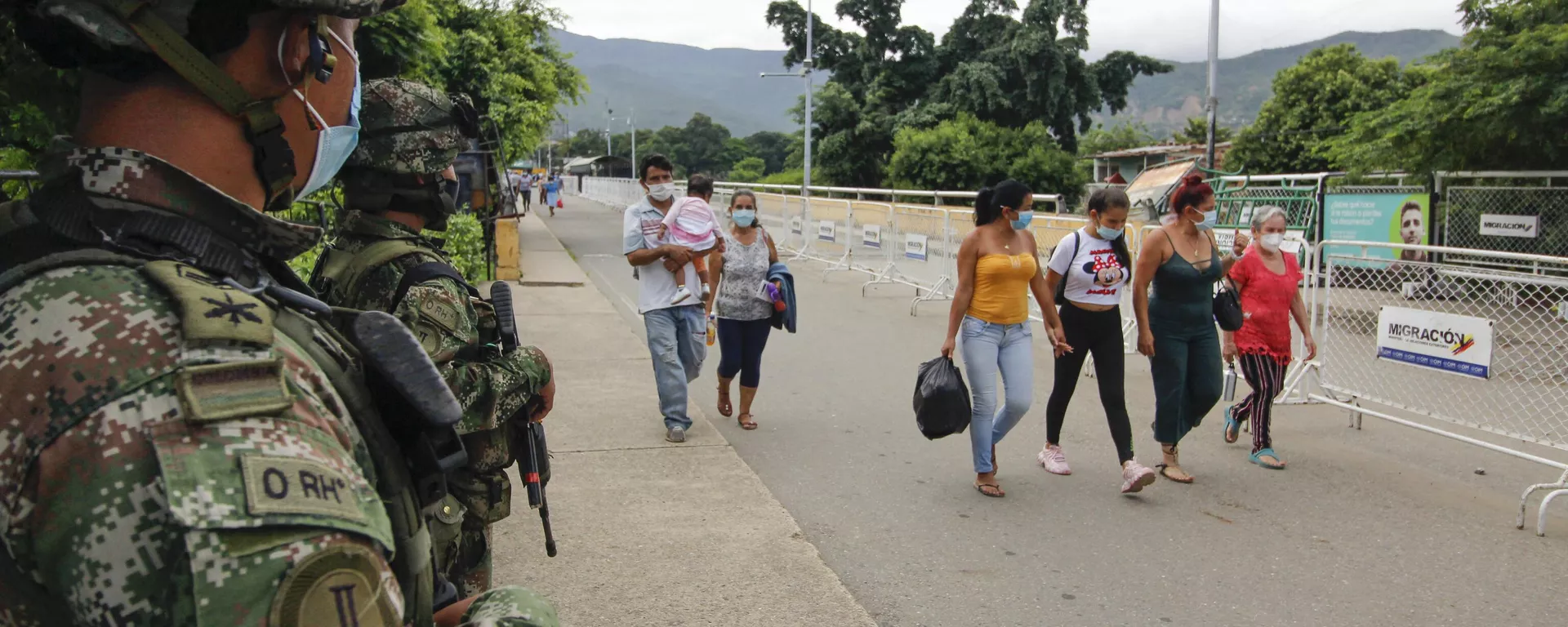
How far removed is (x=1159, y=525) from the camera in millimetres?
5168

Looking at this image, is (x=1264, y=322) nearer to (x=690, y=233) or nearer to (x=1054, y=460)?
(x=1054, y=460)

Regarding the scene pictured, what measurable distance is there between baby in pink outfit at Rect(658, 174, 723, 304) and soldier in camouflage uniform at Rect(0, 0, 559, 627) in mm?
5344

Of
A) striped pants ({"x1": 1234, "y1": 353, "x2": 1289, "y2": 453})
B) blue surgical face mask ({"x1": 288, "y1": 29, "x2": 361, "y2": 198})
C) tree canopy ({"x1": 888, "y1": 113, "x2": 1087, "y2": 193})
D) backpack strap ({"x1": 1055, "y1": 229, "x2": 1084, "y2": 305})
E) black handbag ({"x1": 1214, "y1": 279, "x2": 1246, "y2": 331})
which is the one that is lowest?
striped pants ({"x1": 1234, "y1": 353, "x2": 1289, "y2": 453})

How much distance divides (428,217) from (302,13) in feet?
5.39

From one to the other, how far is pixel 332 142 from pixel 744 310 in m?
5.60

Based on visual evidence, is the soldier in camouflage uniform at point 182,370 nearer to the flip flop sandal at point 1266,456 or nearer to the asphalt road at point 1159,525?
the asphalt road at point 1159,525

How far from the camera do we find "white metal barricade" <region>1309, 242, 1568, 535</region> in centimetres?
583

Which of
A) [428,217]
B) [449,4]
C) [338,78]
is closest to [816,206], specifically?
[449,4]

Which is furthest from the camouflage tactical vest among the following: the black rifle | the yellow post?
the yellow post

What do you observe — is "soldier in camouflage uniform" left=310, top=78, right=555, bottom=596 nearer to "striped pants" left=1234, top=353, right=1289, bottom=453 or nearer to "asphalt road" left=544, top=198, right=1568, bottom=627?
"asphalt road" left=544, top=198, right=1568, bottom=627

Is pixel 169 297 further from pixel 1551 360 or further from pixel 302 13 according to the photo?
pixel 1551 360

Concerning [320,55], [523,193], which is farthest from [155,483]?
[523,193]

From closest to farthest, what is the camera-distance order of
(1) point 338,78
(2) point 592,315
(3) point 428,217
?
(1) point 338,78 → (3) point 428,217 → (2) point 592,315

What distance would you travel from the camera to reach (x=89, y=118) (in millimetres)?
1152
